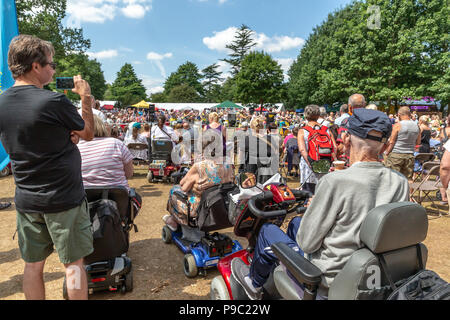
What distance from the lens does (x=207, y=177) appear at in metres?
3.47

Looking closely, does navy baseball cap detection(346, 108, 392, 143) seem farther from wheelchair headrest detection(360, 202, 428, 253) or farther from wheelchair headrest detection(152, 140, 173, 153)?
wheelchair headrest detection(152, 140, 173, 153)

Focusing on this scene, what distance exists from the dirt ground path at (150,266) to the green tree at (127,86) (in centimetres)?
8438

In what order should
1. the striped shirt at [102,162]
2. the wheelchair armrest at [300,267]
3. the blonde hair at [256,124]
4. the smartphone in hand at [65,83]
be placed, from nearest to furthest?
the wheelchair armrest at [300,267] < the smartphone in hand at [65,83] < the striped shirt at [102,162] < the blonde hair at [256,124]

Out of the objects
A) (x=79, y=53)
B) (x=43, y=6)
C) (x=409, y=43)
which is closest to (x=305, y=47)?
(x=409, y=43)

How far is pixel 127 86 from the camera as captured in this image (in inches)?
3551

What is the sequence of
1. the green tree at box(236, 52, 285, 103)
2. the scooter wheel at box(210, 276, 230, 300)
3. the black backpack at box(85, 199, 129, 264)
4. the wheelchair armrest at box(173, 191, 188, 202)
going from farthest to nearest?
the green tree at box(236, 52, 285, 103), the wheelchair armrest at box(173, 191, 188, 202), the black backpack at box(85, 199, 129, 264), the scooter wheel at box(210, 276, 230, 300)

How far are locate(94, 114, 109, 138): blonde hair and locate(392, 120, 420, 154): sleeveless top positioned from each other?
221 inches

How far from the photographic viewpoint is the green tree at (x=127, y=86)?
285 ft

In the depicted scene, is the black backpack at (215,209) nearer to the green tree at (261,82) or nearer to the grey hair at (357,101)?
the grey hair at (357,101)

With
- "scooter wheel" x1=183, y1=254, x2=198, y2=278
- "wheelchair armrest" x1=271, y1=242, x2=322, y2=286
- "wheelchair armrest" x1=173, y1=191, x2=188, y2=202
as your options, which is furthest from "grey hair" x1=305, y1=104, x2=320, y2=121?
"wheelchair armrest" x1=271, y1=242, x2=322, y2=286

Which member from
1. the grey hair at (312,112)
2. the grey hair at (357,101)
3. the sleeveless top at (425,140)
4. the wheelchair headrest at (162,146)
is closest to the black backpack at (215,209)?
the grey hair at (312,112)

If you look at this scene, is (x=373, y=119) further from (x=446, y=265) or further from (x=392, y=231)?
(x=446, y=265)

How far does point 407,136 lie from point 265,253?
17.0 ft

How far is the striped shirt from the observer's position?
2990mm
